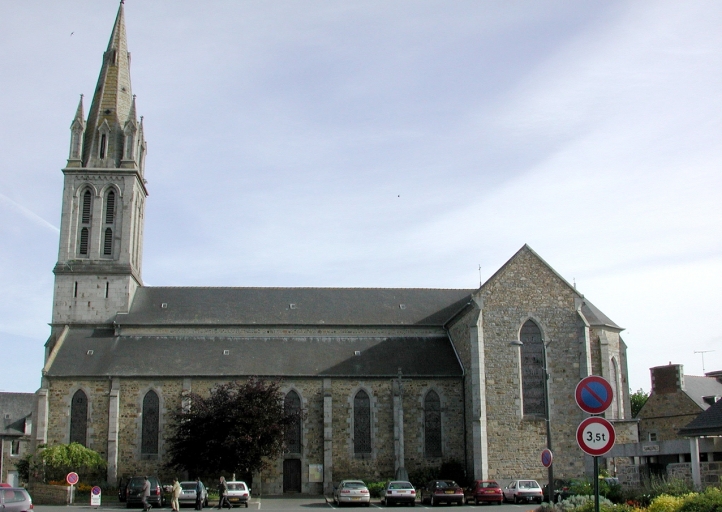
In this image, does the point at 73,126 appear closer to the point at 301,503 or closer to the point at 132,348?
the point at 132,348

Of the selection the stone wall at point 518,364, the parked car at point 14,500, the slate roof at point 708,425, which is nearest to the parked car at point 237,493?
the parked car at point 14,500

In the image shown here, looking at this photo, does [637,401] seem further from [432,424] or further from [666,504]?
[666,504]

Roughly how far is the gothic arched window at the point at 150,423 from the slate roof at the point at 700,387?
33.2m

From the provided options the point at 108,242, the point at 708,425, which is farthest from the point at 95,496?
the point at 708,425

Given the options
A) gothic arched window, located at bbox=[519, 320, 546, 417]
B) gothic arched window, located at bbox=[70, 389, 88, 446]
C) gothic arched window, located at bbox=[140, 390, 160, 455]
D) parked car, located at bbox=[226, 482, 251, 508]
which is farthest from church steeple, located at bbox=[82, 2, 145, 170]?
gothic arched window, located at bbox=[519, 320, 546, 417]

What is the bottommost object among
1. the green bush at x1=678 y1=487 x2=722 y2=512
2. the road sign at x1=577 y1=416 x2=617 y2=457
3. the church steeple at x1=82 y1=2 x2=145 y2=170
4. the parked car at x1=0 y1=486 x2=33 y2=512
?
the parked car at x1=0 y1=486 x2=33 y2=512

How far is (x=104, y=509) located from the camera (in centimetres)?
3103

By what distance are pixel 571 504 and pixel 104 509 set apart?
1877cm

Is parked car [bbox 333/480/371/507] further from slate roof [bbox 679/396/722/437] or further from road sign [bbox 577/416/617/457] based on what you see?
road sign [bbox 577/416/617/457]

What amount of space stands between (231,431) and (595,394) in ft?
89.0

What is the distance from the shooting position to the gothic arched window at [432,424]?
4134 centimetres

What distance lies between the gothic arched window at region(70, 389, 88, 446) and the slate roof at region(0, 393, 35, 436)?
21.1 metres

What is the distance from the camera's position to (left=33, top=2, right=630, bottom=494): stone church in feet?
130

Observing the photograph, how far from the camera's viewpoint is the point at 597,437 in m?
10.8
